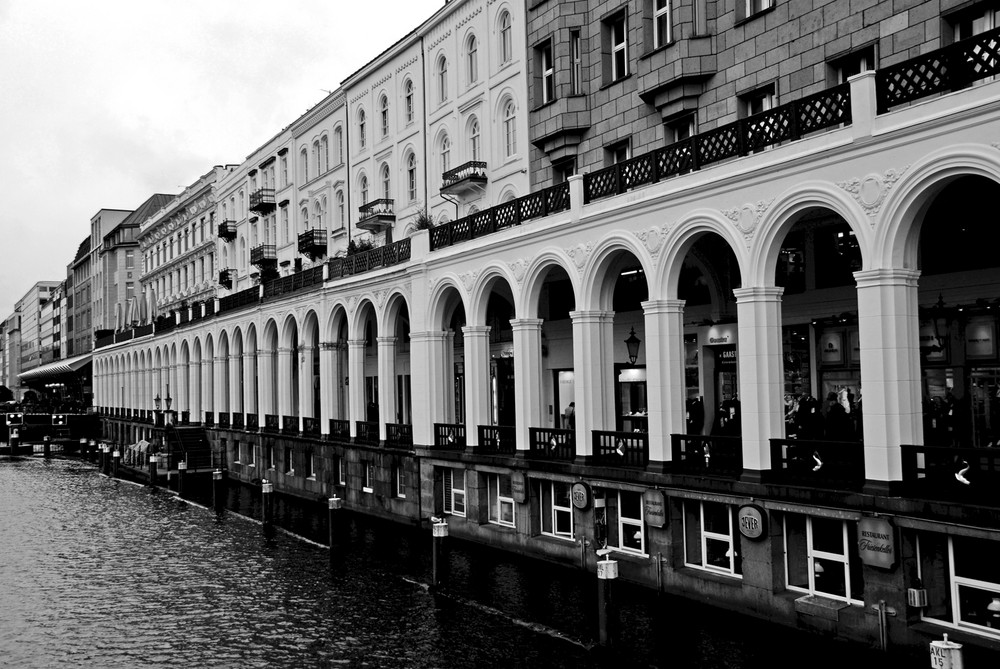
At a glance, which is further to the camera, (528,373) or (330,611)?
(528,373)

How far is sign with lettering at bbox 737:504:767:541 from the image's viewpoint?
51.8 feet

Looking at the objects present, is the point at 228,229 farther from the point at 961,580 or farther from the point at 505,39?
the point at 961,580

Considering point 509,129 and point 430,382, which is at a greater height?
point 509,129

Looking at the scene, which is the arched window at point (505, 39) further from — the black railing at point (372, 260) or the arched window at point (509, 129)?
the black railing at point (372, 260)

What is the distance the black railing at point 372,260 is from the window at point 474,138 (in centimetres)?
465

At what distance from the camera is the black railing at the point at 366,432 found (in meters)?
31.8

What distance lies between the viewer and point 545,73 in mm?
28719

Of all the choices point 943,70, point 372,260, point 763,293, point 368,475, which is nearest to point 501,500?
point 368,475

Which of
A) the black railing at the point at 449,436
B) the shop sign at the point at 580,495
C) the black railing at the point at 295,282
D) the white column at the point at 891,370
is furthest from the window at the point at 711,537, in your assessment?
the black railing at the point at 295,282

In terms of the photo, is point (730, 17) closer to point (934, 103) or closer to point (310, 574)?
point (934, 103)

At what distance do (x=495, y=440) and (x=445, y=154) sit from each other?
1428 centimetres

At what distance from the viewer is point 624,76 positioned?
25078mm

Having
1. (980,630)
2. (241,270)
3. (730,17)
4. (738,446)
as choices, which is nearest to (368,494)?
(738,446)

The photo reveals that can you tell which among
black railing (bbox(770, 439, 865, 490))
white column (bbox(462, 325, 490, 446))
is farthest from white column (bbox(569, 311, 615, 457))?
black railing (bbox(770, 439, 865, 490))
